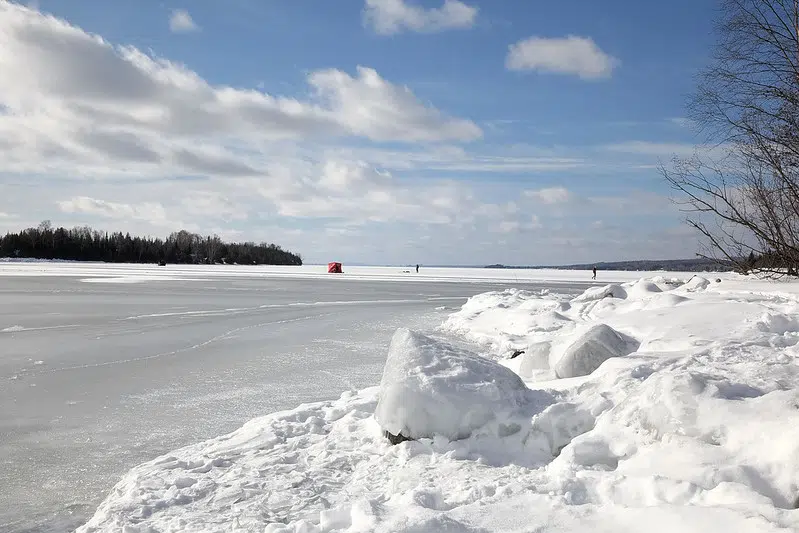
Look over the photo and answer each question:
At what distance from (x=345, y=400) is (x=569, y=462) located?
2.57 meters

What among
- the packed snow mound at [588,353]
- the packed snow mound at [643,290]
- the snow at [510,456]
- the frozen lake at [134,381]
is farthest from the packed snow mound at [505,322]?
the snow at [510,456]

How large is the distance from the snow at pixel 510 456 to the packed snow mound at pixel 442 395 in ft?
0.04

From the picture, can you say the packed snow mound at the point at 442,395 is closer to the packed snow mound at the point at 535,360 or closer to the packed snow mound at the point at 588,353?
the packed snow mound at the point at 588,353

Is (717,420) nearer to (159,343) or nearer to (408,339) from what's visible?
(408,339)

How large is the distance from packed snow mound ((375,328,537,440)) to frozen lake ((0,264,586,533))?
152cm

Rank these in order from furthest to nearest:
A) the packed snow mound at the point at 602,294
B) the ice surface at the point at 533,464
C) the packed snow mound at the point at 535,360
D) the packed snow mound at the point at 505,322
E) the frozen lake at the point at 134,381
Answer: the packed snow mound at the point at 602,294
the packed snow mound at the point at 505,322
the packed snow mound at the point at 535,360
the frozen lake at the point at 134,381
the ice surface at the point at 533,464

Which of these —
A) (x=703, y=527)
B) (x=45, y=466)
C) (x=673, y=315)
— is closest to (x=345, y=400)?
(x=45, y=466)

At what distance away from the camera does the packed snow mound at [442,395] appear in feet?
13.1

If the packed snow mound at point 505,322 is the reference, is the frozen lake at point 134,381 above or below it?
below

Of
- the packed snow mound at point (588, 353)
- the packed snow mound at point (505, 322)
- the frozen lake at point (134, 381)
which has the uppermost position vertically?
the packed snow mound at point (588, 353)

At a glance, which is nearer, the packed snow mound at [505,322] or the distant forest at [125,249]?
the packed snow mound at [505,322]

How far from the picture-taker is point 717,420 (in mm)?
3049

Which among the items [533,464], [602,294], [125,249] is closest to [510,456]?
[533,464]

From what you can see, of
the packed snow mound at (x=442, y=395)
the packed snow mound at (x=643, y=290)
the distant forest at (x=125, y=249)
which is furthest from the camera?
the distant forest at (x=125, y=249)
